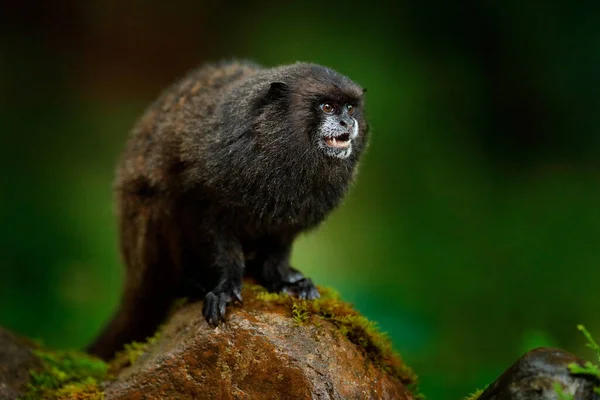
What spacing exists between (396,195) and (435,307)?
151cm

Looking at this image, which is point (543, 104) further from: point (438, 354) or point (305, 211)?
point (305, 211)

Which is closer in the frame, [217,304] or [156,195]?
[217,304]

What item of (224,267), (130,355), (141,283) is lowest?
(130,355)

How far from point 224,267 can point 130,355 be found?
953mm

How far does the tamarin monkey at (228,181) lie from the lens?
454 centimetres

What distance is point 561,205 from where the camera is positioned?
8297 millimetres

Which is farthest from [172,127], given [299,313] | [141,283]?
[299,313]

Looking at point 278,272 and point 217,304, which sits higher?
point 278,272

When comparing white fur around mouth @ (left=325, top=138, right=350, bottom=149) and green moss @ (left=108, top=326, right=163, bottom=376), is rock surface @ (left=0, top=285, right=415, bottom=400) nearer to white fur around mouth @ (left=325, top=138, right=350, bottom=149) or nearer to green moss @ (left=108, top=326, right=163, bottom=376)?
green moss @ (left=108, top=326, right=163, bottom=376)

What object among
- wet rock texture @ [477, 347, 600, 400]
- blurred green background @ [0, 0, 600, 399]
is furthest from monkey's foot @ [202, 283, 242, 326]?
blurred green background @ [0, 0, 600, 399]

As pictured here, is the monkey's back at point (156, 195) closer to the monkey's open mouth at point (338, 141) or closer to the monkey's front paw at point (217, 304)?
the monkey's front paw at point (217, 304)

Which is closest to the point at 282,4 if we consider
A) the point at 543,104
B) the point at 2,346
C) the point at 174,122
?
the point at 543,104

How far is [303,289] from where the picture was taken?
490cm

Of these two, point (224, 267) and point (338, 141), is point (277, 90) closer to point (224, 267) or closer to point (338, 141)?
point (338, 141)
